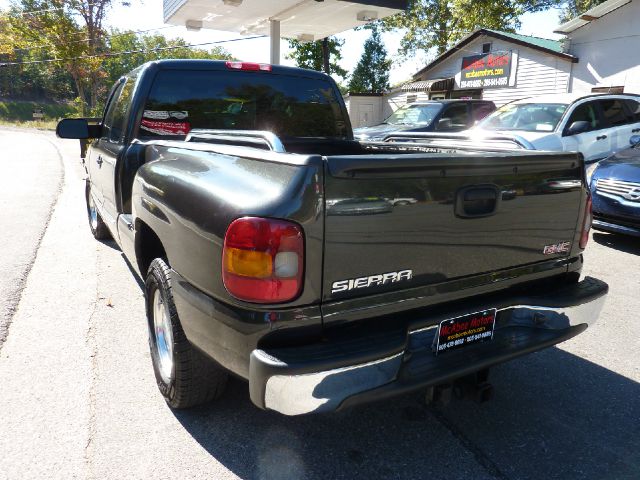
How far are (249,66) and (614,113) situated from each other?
8.06 meters

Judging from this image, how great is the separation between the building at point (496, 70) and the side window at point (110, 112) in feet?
51.5

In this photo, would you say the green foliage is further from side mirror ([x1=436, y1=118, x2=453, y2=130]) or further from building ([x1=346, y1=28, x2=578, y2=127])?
side mirror ([x1=436, y1=118, x2=453, y2=130])

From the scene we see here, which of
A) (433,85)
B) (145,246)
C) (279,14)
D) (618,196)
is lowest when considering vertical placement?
(145,246)

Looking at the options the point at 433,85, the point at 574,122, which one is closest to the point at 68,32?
the point at 433,85

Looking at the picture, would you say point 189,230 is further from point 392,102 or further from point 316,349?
point 392,102

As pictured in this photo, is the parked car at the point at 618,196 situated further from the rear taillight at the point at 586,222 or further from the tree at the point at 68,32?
the tree at the point at 68,32

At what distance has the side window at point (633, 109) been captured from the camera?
945 cm

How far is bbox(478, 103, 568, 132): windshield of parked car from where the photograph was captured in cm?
880

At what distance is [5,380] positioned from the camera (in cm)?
308

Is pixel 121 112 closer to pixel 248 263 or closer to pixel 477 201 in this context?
pixel 248 263

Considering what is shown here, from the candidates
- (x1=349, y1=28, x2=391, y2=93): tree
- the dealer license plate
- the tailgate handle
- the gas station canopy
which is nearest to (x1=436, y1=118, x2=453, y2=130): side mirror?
the gas station canopy

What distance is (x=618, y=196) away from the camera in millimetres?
6008

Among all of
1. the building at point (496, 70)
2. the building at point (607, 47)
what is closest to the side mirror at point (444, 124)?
the building at point (607, 47)

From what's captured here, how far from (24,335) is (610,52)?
17.1 metres
